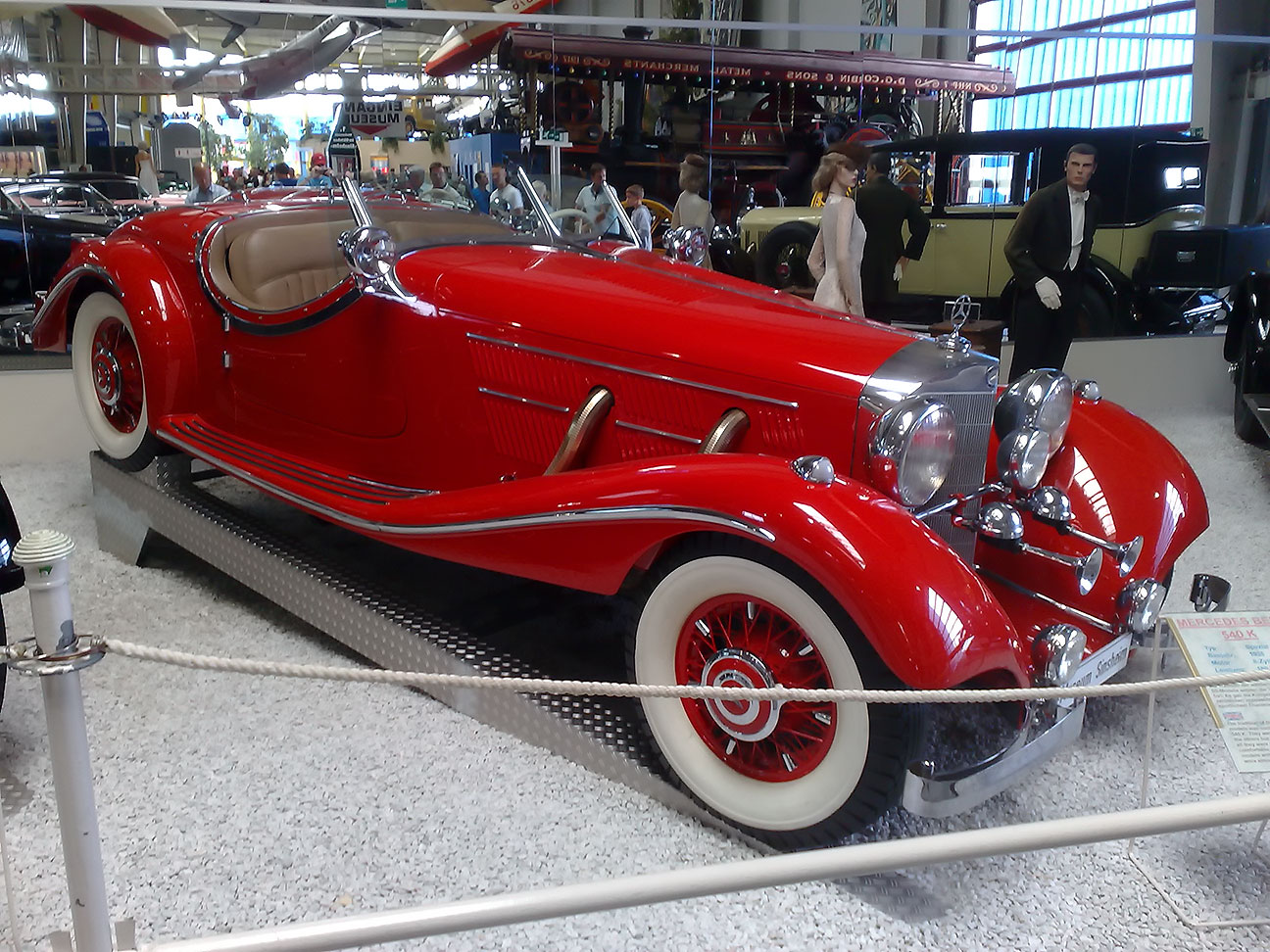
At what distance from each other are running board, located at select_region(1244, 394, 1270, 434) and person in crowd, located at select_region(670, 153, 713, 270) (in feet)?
Answer: 9.60

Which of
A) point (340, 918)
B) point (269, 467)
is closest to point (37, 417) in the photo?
point (269, 467)

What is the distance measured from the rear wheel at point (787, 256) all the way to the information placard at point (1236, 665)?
440 cm

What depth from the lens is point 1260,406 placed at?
5090 mm

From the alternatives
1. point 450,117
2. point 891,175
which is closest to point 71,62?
point 450,117

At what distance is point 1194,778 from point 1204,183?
5.38 meters

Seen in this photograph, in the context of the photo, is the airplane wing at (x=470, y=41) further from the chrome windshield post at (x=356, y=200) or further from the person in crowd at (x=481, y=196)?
the chrome windshield post at (x=356, y=200)

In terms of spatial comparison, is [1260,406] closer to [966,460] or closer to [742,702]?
[966,460]

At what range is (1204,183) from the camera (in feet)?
21.7

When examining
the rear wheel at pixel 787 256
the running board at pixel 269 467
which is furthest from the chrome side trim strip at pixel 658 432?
the rear wheel at pixel 787 256

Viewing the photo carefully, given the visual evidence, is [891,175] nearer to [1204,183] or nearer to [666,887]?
[1204,183]

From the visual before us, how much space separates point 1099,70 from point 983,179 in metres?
0.90

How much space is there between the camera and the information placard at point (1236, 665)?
210 cm

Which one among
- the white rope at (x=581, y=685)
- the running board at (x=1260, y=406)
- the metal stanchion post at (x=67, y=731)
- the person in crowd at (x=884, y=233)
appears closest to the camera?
the metal stanchion post at (x=67, y=731)

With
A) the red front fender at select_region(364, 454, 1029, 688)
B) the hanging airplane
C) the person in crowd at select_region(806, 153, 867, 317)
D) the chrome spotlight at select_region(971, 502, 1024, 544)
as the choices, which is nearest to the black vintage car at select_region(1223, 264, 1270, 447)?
the person in crowd at select_region(806, 153, 867, 317)
